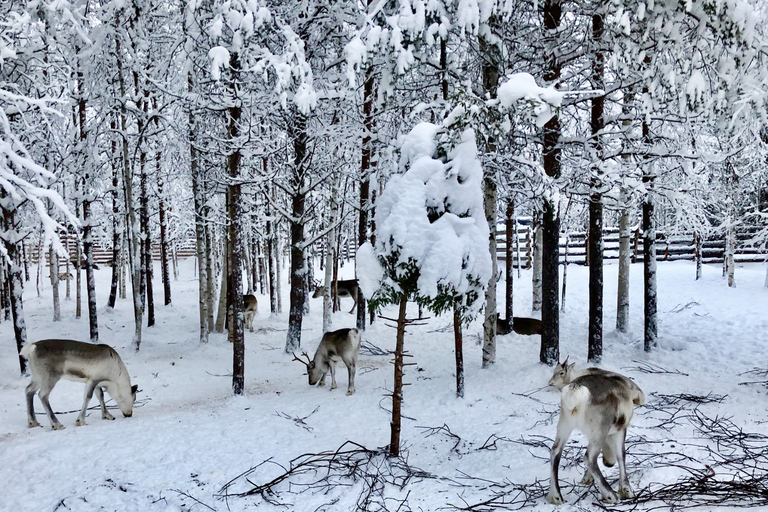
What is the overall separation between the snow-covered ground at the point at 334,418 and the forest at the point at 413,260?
6 cm

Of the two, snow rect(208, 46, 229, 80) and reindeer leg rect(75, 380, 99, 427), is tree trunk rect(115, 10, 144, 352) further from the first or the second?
snow rect(208, 46, 229, 80)

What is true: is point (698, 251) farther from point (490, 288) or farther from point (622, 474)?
point (622, 474)

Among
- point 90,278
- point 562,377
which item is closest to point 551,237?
point 562,377

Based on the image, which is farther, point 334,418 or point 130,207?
point 130,207

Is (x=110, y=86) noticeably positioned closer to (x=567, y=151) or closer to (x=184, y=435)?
(x=184, y=435)

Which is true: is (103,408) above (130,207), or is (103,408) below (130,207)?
below

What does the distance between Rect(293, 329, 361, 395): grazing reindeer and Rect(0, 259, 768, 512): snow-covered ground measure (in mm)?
369

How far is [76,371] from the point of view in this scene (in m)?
8.65

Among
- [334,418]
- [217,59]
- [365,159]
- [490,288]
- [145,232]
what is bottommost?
[334,418]

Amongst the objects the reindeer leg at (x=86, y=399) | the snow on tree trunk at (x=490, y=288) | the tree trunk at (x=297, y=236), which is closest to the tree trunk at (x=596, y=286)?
the snow on tree trunk at (x=490, y=288)

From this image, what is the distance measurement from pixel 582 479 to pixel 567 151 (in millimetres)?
7611

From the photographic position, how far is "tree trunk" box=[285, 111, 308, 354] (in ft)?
43.7

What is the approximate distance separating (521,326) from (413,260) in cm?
1024

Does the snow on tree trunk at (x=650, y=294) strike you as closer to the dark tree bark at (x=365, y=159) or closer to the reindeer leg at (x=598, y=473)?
the dark tree bark at (x=365, y=159)
